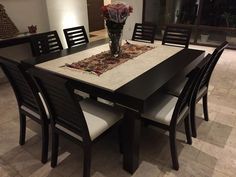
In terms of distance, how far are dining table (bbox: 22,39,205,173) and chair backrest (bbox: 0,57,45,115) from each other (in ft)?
0.94

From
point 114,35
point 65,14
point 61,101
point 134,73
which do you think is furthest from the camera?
point 65,14

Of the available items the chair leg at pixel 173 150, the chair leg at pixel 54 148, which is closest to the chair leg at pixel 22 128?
the chair leg at pixel 54 148

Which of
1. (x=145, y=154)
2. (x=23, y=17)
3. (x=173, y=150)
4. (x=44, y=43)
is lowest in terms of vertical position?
(x=145, y=154)

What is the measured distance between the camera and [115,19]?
80.0 inches

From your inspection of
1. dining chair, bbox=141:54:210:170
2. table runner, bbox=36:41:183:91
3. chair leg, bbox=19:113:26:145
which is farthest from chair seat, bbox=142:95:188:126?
chair leg, bbox=19:113:26:145

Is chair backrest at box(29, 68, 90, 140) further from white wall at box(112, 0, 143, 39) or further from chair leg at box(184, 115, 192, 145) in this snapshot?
white wall at box(112, 0, 143, 39)

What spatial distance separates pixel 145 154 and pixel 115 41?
3.73 feet

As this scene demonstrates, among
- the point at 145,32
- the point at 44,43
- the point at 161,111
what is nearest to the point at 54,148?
the point at 161,111

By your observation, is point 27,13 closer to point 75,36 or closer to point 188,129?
point 75,36

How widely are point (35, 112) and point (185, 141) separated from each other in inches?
57.1

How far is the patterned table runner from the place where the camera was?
1887mm

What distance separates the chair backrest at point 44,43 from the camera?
2492 mm

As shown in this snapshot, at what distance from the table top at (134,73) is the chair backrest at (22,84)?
30 centimetres

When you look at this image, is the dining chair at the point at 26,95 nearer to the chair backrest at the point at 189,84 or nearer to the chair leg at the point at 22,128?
the chair leg at the point at 22,128
